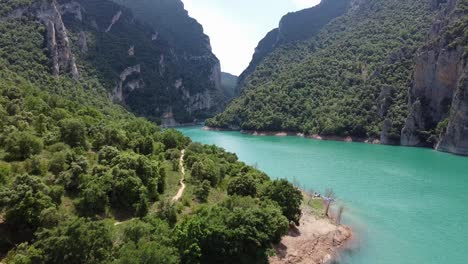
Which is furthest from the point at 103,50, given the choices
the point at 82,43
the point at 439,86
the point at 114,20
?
the point at 439,86

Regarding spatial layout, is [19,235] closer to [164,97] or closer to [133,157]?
[133,157]

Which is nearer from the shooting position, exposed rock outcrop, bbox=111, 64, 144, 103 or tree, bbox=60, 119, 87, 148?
tree, bbox=60, 119, 87, 148

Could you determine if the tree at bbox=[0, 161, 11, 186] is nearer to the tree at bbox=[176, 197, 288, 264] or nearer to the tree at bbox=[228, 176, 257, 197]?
the tree at bbox=[176, 197, 288, 264]

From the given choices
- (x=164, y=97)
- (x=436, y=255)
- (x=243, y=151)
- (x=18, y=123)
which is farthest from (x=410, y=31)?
(x=18, y=123)

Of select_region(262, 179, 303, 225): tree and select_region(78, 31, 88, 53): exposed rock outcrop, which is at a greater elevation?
select_region(78, 31, 88, 53): exposed rock outcrop

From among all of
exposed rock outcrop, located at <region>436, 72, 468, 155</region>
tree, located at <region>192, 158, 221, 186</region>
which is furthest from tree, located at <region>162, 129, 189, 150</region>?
exposed rock outcrop, located at <region>436, 72, 468, 155</region>

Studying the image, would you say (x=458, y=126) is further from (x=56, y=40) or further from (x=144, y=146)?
(x=56, y=40)

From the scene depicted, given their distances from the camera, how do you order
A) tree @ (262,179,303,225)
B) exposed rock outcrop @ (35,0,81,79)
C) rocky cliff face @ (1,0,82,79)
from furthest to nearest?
1. exposed rock outcrop @ (35,0,81,79)
2. rocky cliff face @ (1,0,82,79)
3. tree @ (262,179,303,225)
